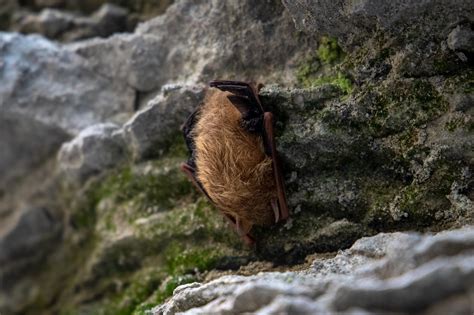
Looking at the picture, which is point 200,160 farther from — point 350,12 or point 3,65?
point 3,65

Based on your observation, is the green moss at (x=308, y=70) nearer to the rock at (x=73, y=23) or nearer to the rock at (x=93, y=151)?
the rock at (x=93, y=151)

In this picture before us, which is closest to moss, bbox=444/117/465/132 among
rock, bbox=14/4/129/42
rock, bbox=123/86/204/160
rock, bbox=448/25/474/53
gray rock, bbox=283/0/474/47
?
rock, bbox=448/25/474/53

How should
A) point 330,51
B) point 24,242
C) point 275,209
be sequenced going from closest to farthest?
point 275,209 → point 330,51 → point 24,242

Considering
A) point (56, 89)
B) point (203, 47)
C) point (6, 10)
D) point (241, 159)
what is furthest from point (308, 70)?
point (6, 10)

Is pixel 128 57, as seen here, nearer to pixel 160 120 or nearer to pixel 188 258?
pixel 160 120

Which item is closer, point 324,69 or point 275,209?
point 275,209

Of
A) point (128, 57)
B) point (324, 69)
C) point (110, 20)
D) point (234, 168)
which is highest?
point (110, 20)
